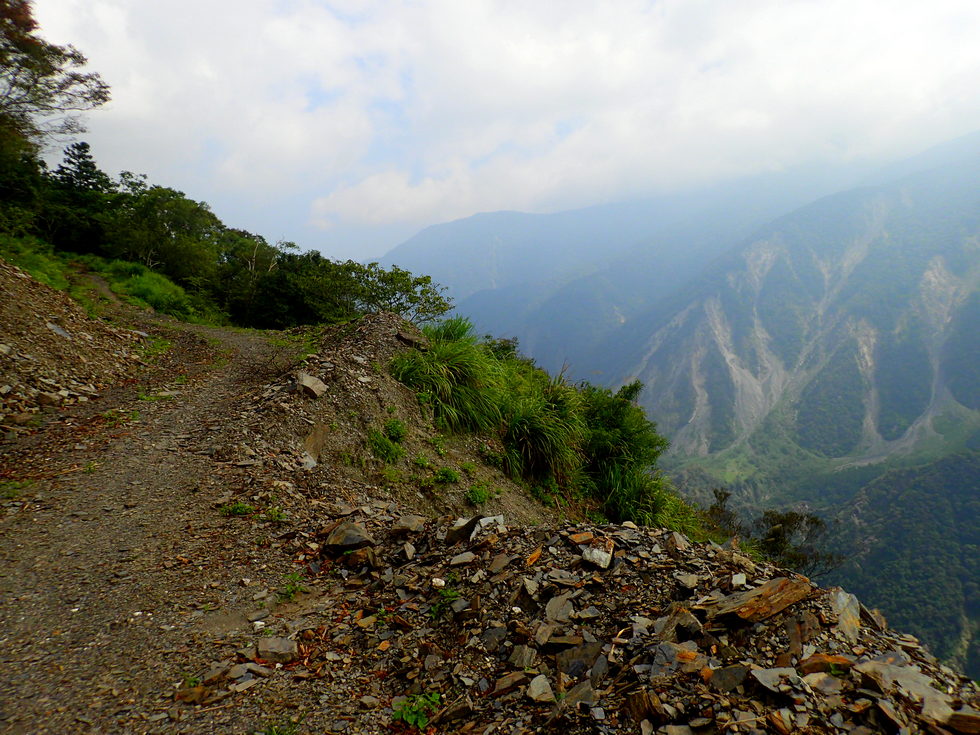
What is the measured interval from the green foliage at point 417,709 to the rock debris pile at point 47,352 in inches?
285

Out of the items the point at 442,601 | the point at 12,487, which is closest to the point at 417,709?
the point at 442,601

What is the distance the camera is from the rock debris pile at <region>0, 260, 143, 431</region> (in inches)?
287

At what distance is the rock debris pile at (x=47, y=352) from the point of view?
7293mm

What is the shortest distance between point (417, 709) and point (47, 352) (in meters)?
9.37

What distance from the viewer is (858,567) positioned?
81.4m

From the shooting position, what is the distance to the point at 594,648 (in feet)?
12.0

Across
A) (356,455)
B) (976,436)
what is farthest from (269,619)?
(976,436)

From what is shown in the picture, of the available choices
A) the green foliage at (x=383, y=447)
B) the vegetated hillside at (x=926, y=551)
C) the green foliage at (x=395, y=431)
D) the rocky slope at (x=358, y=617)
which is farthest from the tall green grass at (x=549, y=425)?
the vegetated hillside at (x=926, y=551)

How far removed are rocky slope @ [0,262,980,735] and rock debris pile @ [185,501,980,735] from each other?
17mm

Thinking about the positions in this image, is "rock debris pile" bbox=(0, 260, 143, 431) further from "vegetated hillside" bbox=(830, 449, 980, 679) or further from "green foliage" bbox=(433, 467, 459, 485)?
"vegetated hillside" bbox=(830, 449, 980, 679)

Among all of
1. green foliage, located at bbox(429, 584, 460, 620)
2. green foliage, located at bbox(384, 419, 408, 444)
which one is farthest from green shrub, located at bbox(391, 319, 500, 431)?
green foliage, located at bbox(429, 584, 460, 620)

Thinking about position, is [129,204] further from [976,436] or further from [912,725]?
[976,436]

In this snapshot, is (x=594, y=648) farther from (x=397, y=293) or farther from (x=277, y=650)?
(x=397, y=293)

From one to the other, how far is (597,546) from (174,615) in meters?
4.02
